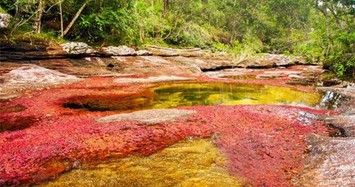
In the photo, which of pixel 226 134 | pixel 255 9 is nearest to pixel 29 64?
pixel 226 134

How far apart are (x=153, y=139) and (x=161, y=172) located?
309cm

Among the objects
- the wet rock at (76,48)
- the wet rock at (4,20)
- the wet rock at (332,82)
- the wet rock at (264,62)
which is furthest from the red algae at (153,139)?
the wet rock at (264,62)

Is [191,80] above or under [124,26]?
under

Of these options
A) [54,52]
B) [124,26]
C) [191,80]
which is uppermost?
[124,26]

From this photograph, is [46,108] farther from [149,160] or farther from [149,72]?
[149,72]

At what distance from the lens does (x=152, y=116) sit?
47.4ft

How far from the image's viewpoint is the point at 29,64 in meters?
27.8

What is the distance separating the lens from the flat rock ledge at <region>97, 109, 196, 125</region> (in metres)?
13.8

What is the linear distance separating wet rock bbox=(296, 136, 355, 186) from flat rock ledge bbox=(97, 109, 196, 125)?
567 centimetres

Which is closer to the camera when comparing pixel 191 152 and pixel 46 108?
pixel 191 152

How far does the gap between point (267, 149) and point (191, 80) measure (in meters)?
20.5

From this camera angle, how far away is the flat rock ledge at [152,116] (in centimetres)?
1378

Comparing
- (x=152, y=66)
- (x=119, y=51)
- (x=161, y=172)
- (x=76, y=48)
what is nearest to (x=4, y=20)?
→ (x=76, y=48)

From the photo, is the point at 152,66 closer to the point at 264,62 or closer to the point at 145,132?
the point at 264,62
